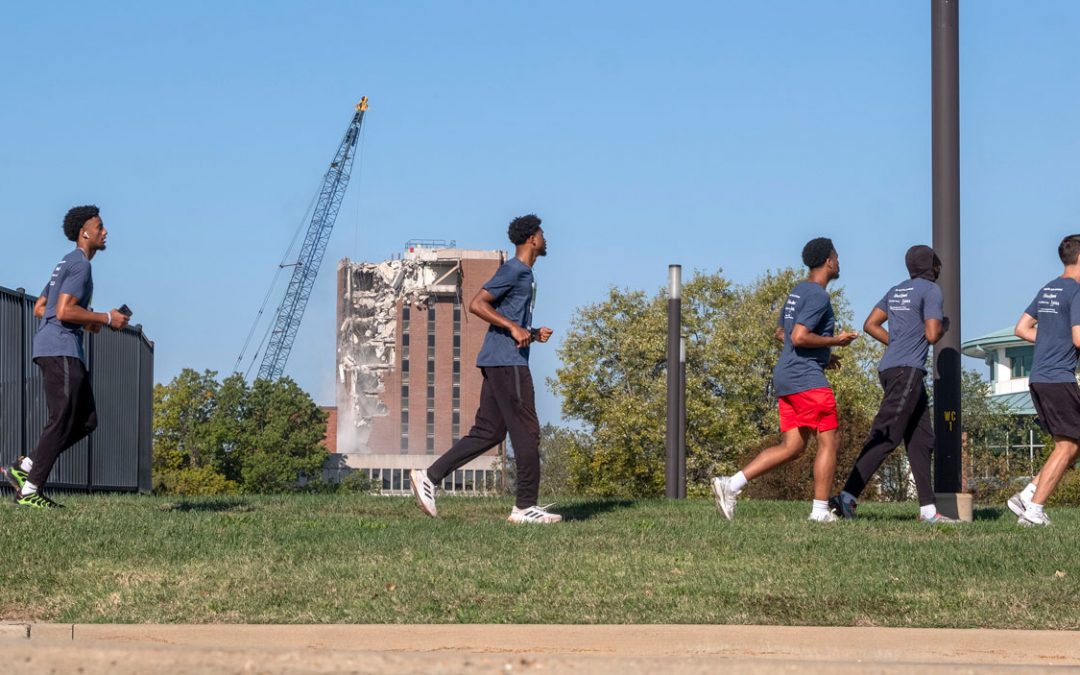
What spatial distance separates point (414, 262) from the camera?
19150 cm

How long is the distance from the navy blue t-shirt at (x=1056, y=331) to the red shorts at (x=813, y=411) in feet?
4.55

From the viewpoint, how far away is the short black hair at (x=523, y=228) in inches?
373

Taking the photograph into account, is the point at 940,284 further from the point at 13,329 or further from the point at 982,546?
the point at 13,329

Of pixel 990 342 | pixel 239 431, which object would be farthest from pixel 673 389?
pixel 990 342

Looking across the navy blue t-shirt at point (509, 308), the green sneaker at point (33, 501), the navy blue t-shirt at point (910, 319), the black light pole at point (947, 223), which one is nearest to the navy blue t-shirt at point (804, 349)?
the navy blue t-shirt at point (910, 319)

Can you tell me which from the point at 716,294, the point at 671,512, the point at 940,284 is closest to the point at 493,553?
the point at 671,512

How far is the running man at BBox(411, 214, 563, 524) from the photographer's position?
916 centimetres

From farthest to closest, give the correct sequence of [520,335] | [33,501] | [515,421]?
[33,501] < [515,421] < [520,335]

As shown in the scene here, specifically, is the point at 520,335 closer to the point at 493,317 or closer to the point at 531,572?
the point at 493,317

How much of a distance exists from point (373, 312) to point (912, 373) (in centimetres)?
18345

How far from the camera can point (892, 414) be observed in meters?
9.72

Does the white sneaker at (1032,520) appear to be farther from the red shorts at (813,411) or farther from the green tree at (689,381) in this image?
the green tree at (689,381)

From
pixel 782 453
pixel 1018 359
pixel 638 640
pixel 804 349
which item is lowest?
pixel 638 640

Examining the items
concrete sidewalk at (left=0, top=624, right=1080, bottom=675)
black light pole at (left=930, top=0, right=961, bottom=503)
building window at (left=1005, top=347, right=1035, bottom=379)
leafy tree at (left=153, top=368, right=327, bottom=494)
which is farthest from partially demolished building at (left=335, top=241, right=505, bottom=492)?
concrete sidewalk at (left=0, top=624, right=1080, bottom=675)
